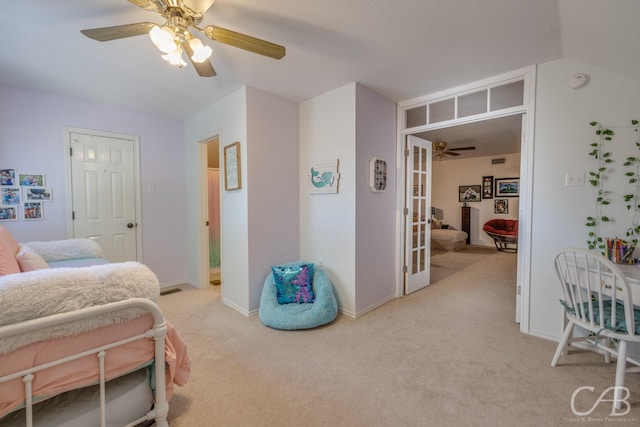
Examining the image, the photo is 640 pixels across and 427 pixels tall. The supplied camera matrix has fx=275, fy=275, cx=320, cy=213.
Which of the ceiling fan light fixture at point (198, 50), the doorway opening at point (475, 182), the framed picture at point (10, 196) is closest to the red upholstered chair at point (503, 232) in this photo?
the doorway opening at point (475, 182)

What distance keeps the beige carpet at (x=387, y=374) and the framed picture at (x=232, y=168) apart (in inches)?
53.5

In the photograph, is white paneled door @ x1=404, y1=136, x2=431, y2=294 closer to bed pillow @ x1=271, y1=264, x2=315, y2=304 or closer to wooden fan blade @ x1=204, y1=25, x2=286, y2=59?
bed pillow @ x1=271, y1=264, x2=315, y2=304

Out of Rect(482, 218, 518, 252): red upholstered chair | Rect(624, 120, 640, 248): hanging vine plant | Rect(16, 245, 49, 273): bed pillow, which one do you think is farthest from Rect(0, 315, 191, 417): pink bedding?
Rect(482, 218, 518, 252): red upholstered chair

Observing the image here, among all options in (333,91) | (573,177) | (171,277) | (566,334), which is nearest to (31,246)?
(171,277)

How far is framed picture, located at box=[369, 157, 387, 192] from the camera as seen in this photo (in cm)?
288

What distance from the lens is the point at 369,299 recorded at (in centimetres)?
292

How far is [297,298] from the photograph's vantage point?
2.74 meters

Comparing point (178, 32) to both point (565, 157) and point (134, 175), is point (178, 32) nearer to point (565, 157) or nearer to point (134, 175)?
point (134, 175)

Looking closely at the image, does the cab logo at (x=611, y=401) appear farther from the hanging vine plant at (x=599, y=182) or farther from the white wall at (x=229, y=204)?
the white wall at (x=229, y=204)

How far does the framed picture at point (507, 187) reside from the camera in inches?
249

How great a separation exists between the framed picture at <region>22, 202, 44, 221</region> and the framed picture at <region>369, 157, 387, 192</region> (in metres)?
3.54

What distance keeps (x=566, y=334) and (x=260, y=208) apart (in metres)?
2.67

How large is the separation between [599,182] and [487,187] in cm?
508

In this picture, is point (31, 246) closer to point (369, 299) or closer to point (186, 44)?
point (186, 44)
